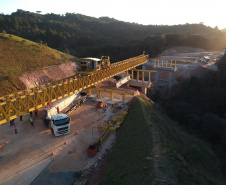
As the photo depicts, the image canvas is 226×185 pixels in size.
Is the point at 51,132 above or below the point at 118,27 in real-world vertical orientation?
below

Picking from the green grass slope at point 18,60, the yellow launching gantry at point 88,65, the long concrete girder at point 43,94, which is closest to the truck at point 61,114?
the long concrete girder at point 43,94

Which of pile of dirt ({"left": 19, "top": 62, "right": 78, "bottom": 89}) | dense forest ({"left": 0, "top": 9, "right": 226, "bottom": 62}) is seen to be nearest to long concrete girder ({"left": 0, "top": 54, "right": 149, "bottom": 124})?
pile of dirt ({"left": 19, "top": 62, "right": 78, "bottom": 89})

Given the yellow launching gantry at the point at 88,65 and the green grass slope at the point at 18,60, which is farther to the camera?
the green grass slope at the point at 18,60

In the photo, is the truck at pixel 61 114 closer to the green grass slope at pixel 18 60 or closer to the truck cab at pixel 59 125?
the truck cab at pixel 59 125

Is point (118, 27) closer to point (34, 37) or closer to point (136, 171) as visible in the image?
point (34, 37)

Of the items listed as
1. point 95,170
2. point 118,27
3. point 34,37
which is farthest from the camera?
point 118,27

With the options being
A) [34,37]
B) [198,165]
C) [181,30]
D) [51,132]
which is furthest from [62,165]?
[181,30]

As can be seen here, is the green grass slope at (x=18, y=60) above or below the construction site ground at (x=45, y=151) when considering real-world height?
above
